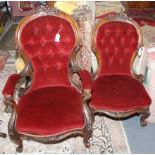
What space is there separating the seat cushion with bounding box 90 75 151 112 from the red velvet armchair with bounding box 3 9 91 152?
8.1 inches

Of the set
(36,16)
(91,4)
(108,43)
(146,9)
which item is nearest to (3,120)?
(36,16)

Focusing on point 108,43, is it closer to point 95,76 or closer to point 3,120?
point 95,76

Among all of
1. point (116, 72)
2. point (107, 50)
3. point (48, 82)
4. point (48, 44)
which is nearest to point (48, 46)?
point (48, 44)

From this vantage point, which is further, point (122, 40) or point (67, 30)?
point (122, 40)

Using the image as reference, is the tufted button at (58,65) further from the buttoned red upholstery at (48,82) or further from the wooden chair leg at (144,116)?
the wooden chair leg at (144,116)

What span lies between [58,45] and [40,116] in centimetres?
75

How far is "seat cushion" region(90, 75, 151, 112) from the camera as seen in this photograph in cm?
244

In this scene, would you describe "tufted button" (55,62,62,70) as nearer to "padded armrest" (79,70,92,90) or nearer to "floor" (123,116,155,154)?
"padded armrest" (79,70,92,90)

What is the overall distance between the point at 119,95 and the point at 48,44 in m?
0.86

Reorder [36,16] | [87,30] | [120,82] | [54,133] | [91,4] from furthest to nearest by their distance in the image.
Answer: [91,4]
[87,30]
[120,82]
[36,16]
[54,133]

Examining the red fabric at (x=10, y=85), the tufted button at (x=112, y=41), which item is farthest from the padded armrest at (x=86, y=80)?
the red fabric at (x=10, y=85)

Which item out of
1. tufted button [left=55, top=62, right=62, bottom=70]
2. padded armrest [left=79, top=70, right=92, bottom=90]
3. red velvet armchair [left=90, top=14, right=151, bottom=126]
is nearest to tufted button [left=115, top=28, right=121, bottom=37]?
red velvet armchair [left=90, top=14, right=151, bottom=126]

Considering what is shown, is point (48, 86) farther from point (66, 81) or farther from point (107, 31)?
point (107, 31)

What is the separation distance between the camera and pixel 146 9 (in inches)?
237
